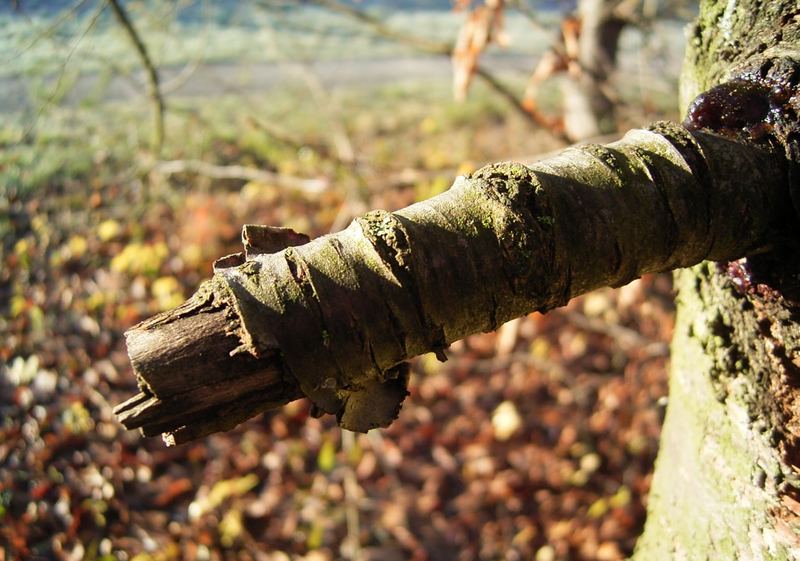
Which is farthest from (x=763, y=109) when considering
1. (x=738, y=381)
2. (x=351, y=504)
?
(x=351, y=504)

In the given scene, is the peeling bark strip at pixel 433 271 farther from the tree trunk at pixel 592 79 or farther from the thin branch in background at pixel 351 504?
the tree trunk at pixel 592 79

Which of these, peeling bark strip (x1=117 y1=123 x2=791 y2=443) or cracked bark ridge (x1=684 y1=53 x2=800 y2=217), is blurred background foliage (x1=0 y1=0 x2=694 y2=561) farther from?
cracked bark ridge (x1=684 y1=53 x2=800 y2=217)

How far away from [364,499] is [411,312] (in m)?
2.97

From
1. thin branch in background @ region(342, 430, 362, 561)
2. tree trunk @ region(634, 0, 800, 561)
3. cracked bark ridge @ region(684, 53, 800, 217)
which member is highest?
cracked bark ridge @ region(684, 53, 800, 217)

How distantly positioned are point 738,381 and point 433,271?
0.63m

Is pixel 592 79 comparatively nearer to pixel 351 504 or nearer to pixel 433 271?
pixel 351 504

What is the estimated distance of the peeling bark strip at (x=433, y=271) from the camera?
0.75 meters

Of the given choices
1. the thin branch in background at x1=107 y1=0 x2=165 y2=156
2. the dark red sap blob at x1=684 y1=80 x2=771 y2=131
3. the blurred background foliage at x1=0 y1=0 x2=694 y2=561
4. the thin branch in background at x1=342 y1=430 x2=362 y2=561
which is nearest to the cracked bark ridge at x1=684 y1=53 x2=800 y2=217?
the dark red sap blob at x1=684 y1=80 x2=771 y2=131

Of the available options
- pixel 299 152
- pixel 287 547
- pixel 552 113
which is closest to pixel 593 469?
pixel 287 547

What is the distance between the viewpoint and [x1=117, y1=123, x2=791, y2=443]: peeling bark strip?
75cm

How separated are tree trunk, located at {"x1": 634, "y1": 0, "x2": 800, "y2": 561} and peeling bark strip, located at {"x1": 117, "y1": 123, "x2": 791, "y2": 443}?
134mm

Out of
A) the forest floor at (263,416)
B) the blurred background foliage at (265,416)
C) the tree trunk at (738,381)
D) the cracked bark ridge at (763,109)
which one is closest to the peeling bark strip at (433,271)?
the cracked bark ridge at (763,109)

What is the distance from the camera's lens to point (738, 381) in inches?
42.4

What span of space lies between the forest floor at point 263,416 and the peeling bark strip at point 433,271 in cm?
248
